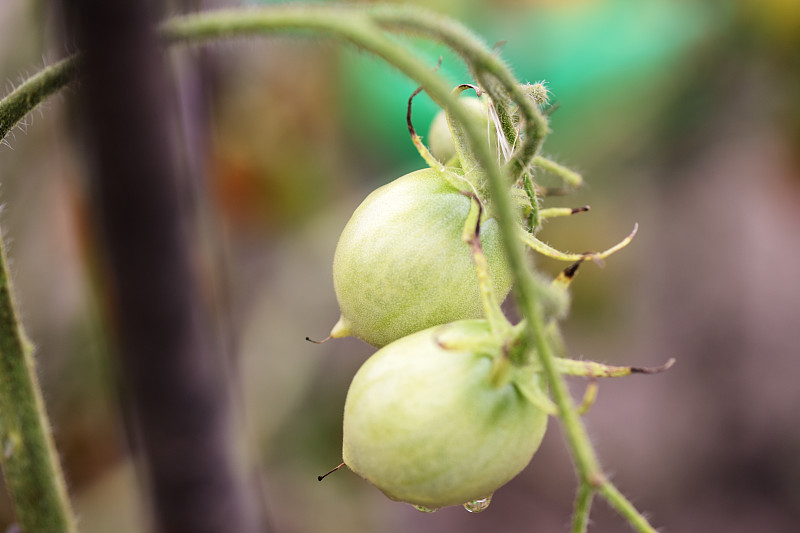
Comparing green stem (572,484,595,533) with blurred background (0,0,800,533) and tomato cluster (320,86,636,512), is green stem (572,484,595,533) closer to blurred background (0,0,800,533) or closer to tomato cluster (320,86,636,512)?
tomato cluster (320,86,636,512)

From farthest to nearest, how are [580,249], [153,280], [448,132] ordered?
1. [580,249]
2. [448,132]
3. [153,280]

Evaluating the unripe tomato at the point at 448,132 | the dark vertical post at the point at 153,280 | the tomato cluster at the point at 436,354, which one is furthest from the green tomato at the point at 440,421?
the unripe tomato at the point at 448,132

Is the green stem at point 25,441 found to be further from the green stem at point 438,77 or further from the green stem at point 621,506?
the green stem at point 621,506

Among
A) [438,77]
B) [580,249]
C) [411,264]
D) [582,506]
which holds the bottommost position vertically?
[580,249]

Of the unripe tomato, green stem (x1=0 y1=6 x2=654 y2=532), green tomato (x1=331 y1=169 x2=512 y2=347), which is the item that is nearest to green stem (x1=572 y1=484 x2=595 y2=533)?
green stem (x1=0 y1=6 x2=654 y2=532)

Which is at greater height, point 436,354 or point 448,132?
point 448,132

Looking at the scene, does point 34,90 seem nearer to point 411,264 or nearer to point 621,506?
point 411,264

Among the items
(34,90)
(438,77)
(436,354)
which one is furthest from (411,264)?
(34,90)
